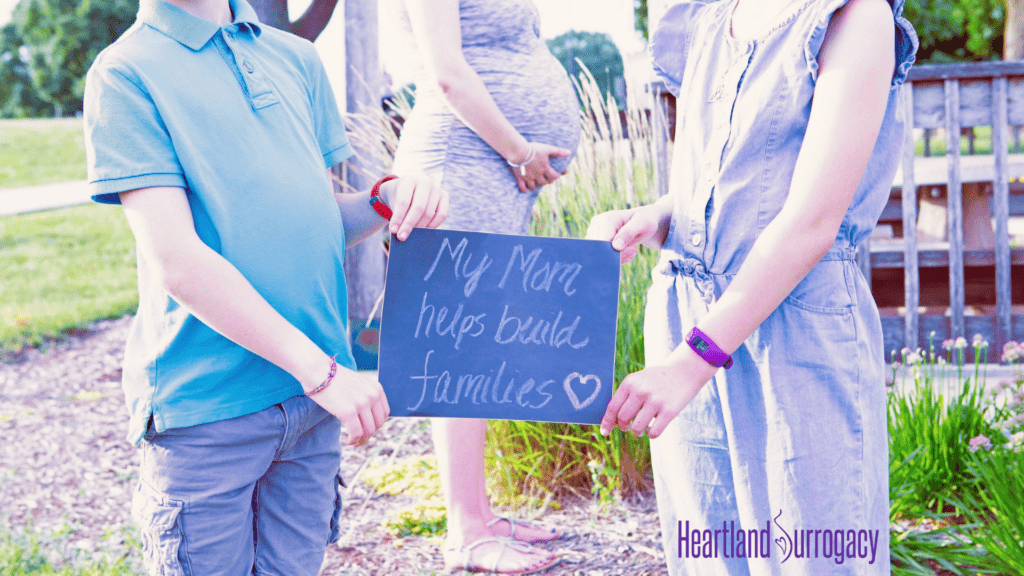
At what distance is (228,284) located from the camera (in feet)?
3.46

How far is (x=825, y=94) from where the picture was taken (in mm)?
1021

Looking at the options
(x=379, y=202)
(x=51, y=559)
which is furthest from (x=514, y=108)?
(x=51, y=559)

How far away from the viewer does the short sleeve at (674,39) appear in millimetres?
1336

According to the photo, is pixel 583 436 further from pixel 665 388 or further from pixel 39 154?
pixel 39 154

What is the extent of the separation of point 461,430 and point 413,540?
0.54 m

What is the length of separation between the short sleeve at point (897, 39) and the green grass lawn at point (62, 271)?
5905 mm

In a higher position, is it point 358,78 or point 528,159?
point 358,78

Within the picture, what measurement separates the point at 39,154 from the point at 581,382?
709 inches

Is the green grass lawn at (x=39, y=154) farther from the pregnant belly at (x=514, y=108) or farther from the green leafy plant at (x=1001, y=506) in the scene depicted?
the green leafy plant at (x=1001, y=506)

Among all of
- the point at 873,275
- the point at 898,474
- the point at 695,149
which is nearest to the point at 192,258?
the point at 695,149

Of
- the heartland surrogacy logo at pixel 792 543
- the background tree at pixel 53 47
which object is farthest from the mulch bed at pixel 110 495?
the background tree at pixel 53 47

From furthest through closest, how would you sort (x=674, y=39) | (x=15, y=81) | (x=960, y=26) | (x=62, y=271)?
1. (x=15, y=81)
2. (x=960, y=26)
3. (x=62, y=271)
4. (x=674, y=39)

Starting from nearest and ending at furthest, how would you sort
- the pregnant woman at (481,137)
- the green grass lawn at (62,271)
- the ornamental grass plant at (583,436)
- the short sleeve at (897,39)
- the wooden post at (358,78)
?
the short sleeve at (897,39) < the pregnant woman at (481,137) < the ornamental grass plant at (583,436) < the wooden post at (358,78) < the green grass lawn at (62,271)

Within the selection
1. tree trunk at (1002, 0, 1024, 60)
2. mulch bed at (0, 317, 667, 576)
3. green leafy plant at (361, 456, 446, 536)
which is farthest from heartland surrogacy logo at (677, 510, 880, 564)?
tree trunk at (1002, 0, 1024, 60)
